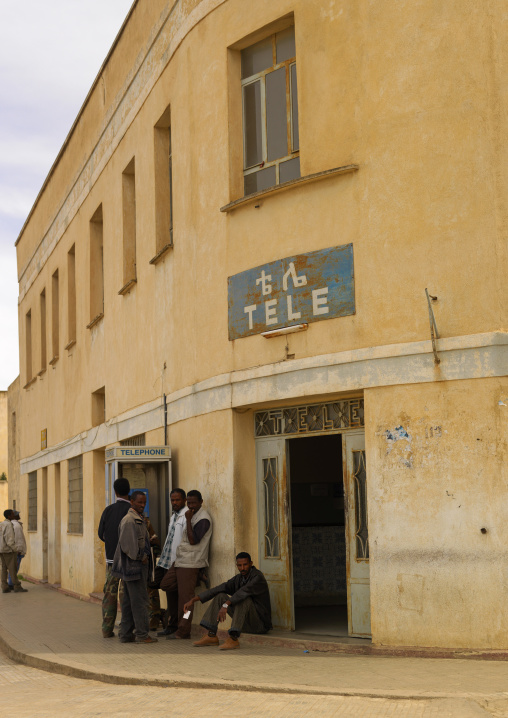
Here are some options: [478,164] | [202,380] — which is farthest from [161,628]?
[478,164]

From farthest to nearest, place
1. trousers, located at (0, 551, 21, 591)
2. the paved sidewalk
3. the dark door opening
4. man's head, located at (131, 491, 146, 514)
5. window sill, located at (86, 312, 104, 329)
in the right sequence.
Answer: trousers, located at (0, 551, 21, 591) → window sill, located at (86, 312, 104, 329) → the dark door opening → man's head, located at (131, 491, 146, 514) → the paved sidewalk

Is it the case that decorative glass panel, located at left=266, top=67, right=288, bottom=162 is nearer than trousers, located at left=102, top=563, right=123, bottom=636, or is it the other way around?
decorative glass panel, located at left=266, top=67, right=288, bottom=162

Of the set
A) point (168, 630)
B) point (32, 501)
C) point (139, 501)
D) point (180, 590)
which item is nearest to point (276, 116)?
point (139, 501)

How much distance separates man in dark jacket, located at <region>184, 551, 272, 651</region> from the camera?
10281 mm

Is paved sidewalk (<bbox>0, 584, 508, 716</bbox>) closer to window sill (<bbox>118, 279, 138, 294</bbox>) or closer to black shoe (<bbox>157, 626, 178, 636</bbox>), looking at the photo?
black shoe (<bbox>157, 626, 178, 636</bbox>)

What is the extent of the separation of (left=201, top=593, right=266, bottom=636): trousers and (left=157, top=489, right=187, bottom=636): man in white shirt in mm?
1225

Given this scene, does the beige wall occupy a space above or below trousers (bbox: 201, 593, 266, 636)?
above

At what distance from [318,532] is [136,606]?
403cm

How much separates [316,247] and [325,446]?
5.88 meters

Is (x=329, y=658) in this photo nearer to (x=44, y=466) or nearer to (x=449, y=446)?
(x=449, y=446)

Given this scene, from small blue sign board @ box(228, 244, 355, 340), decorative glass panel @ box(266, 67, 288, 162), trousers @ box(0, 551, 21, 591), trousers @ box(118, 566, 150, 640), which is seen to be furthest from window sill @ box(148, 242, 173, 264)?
trousers @ box(0, 551, 21, 591)

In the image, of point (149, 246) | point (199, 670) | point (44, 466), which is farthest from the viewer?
point (44, 466)

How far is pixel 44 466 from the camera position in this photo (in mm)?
23922

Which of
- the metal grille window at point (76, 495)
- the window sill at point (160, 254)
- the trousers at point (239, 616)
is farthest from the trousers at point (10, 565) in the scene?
the trousers at point (239, 616)
